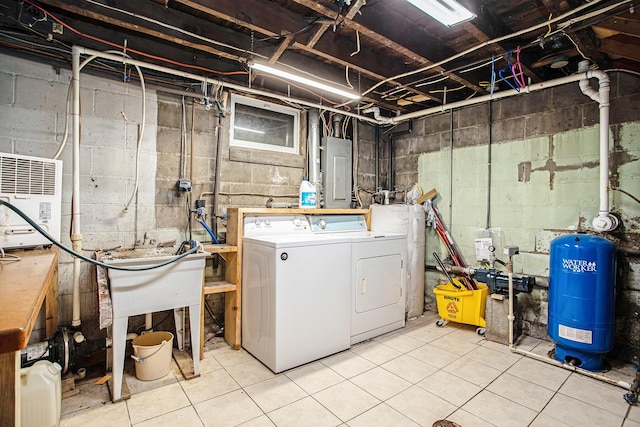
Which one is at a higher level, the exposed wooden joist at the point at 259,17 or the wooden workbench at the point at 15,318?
the exposed wooden joist at the point at 259,17

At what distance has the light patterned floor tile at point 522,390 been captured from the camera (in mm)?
2039

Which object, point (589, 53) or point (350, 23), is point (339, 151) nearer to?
point (350, 23)

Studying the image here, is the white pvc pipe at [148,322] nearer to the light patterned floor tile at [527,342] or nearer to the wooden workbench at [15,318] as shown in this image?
the wooden workbench at [15,318]

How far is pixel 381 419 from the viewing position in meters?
1.87

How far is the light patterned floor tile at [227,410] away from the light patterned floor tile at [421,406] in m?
0.91

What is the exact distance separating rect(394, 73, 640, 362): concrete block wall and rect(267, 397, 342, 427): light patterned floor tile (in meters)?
2.40

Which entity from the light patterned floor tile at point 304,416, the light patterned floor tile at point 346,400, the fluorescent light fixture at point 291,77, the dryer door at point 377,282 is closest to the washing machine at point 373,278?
the dryer door at point 377,282

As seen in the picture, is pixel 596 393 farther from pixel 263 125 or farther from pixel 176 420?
pixel 263 125

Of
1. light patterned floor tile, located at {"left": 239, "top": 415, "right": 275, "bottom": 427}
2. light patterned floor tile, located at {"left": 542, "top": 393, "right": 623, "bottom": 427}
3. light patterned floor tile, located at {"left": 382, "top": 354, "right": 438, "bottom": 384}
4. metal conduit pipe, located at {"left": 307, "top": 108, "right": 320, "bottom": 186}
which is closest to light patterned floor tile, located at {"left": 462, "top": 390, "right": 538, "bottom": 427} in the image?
light patterned floor tile, located at {"left": 542, "top": 393, "right": 623, "bottom": 427}

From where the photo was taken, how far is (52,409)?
1.70 meters

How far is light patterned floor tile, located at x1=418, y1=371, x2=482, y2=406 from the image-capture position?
2.09m

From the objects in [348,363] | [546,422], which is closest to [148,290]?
[348,363]

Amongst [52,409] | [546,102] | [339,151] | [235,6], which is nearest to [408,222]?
[339,151]

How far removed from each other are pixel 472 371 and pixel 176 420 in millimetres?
2157
